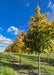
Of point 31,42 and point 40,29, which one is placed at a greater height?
point 40,29

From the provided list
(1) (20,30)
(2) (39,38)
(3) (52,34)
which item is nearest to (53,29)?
(3) (52,34)

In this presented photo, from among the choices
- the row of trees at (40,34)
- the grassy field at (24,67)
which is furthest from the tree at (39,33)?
the grassy field at (24,67)

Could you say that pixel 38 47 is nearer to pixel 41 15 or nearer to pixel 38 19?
pixel 38 19

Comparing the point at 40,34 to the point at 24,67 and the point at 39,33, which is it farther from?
the point at 24,67

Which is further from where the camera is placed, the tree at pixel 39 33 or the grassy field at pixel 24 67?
the grassy field at pixel 24 67

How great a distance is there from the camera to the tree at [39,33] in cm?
607

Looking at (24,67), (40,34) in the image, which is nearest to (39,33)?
(40,34)

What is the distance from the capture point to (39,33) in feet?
21.0

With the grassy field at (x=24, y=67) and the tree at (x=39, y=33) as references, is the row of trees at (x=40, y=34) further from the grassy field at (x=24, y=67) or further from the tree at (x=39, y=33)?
the grassy field at (x=24, y=67)

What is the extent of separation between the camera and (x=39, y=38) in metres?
6.31

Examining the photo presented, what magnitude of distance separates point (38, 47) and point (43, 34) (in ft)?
3.80

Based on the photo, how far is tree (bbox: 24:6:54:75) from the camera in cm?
607

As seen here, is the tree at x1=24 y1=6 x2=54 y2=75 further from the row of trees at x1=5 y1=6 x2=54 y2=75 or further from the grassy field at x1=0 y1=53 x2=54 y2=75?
the grassy field at x1=0 y1=53 x2=54 y2=75

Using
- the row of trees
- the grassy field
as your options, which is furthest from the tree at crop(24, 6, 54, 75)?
the grassy field
